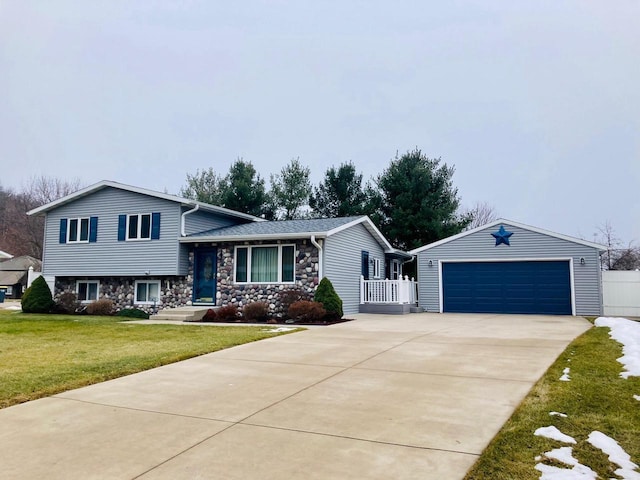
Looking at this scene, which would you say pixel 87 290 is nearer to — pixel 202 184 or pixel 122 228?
pixel 122 228

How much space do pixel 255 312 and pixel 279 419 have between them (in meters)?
10.4

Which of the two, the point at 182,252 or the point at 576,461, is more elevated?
the point at 182,252

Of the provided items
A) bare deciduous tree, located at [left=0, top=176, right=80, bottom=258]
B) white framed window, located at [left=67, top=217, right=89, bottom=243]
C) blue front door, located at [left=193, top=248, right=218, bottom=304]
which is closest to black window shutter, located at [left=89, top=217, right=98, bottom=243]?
white framed window, located at [left=67, top=217, right=89, bottom=243]

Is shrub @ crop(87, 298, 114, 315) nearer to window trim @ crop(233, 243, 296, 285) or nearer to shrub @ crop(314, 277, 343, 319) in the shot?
window trim @ crop(233, 243, 296, 285)

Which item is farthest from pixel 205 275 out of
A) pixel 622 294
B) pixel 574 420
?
pixel 622 294

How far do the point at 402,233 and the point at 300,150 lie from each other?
11463 millimetres

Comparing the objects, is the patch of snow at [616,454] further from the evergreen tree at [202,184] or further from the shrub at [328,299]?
the evergreen tree at [202,184]

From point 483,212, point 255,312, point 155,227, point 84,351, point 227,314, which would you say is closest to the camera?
point 84,351

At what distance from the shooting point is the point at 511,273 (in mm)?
16953

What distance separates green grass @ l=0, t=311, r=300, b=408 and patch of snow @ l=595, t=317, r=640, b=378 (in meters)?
5.95

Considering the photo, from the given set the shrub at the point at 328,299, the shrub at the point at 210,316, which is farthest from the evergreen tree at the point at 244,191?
the shrub at the point at 328,299

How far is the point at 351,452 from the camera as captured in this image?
3.20 m

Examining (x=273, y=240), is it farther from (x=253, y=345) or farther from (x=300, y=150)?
(x=300, y=150)

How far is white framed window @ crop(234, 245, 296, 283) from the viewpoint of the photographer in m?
15.5
